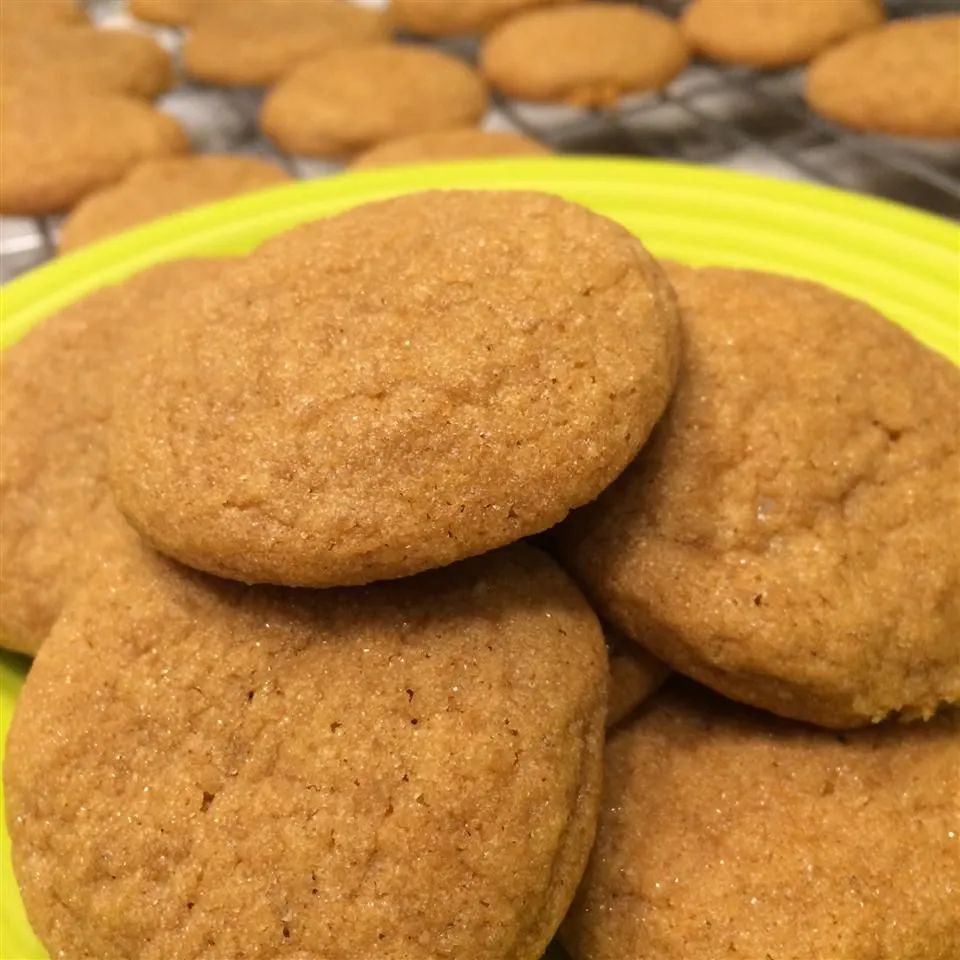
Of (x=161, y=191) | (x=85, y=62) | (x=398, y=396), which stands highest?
(x=398, y=396)

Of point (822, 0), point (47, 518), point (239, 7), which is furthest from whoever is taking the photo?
point (239, 7)

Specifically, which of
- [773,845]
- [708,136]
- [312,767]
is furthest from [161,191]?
[773,845]

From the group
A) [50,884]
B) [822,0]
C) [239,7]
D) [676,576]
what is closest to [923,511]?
[676,576]

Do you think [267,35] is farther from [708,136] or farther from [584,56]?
[708,136]

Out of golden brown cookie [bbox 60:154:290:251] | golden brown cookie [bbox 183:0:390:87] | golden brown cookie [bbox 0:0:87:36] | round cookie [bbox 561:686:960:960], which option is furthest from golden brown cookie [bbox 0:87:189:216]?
round cookie [bbox 561:686:960:960]

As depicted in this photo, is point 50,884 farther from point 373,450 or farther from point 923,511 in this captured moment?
point 923,511

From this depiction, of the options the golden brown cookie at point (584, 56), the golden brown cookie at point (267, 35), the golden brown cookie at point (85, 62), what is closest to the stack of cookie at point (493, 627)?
the golden brown cookie at point (584, 56)

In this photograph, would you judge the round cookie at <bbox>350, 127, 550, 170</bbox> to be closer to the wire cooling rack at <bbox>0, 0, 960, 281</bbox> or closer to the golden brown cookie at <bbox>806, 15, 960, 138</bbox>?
the wire cooling rack at <bbox>0, 0, 960, 281</bbox>

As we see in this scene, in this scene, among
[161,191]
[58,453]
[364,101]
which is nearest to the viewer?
[58,453]
